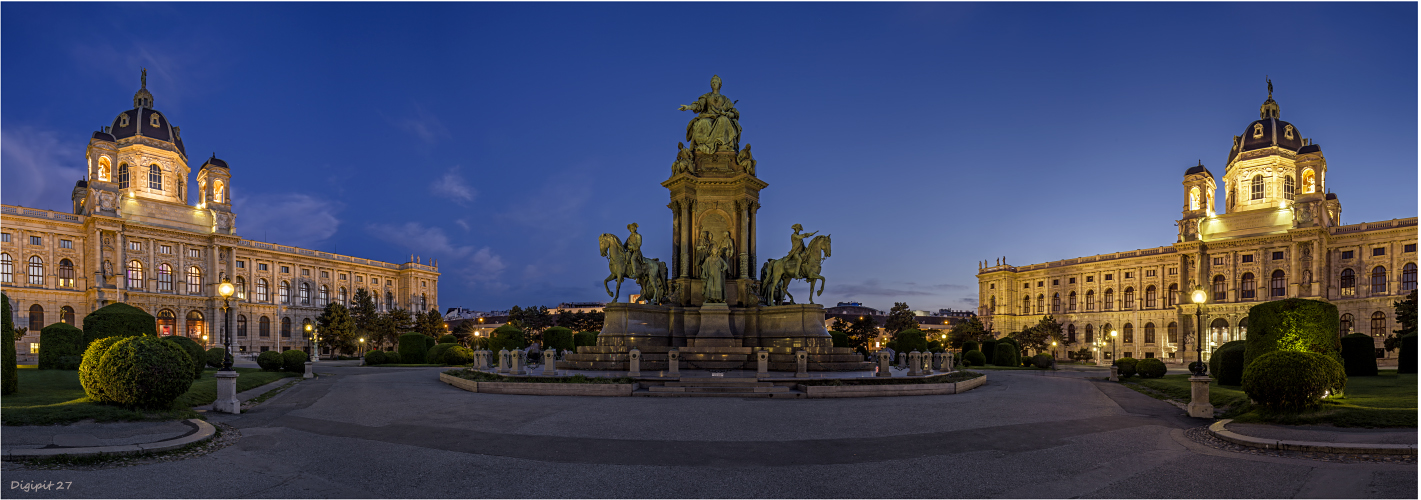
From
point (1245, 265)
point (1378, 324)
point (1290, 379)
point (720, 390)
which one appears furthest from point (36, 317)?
point (1378, 324)

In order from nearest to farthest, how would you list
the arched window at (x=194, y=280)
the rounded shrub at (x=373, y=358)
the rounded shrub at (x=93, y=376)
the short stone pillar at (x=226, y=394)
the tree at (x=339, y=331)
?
1. the rounded shrub at (x=93, y=376)
2. the short stone pillar at (x=226, y=394)
3. the rounded shrub at (x=373, y=358)
4. the tree at (x=339, y=331)
5. the arched window at (x=194, y=280)

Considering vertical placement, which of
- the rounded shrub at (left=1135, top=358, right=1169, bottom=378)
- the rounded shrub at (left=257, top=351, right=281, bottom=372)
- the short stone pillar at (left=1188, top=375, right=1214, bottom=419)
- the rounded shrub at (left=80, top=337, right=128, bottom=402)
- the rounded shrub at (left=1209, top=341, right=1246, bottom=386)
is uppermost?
the rounded shrub at (left=80, top=337, right=128, bottom=402)

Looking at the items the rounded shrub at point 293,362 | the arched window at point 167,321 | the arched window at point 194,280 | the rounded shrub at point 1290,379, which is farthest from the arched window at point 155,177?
the rounded shrub at point 1290,379

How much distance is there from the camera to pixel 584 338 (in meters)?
50.2

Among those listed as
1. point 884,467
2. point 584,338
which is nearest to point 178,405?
point 884,467

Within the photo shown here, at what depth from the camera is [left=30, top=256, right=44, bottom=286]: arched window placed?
77.8m

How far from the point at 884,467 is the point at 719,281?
722 inches

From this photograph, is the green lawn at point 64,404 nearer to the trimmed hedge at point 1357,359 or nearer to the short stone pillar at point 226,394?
the short stone pillar at point 226,394

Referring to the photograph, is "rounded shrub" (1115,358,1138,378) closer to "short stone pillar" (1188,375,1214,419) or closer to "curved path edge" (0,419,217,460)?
"short stone pillar" (1188,375,1214,419)

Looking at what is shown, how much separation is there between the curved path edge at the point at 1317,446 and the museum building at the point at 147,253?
3423 inches

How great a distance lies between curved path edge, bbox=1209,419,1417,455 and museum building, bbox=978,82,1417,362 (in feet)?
271

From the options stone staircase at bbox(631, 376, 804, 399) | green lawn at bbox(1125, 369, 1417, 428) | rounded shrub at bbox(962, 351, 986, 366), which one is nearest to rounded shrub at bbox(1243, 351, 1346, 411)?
green lawn at bbox(1125, 369, 1417, 428)

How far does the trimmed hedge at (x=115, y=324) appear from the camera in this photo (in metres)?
32.1

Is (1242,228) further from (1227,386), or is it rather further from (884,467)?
(884,467)
